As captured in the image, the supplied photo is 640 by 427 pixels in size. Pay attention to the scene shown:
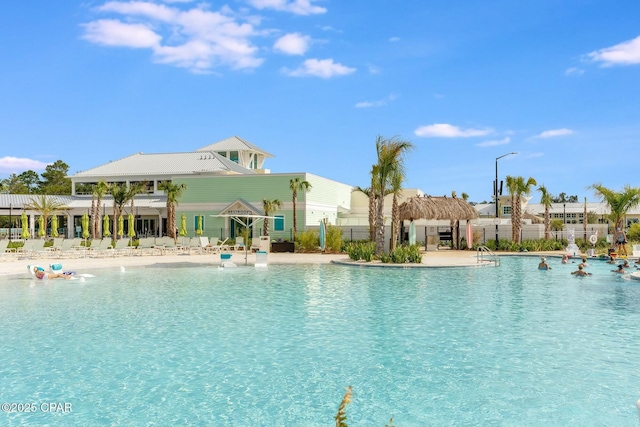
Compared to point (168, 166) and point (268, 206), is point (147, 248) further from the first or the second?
point (168, 166)

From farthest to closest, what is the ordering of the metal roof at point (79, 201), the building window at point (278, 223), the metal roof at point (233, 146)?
the metal roof at point (233, 146), the metal roof at point (79, 201), the building window at point (278, 223)

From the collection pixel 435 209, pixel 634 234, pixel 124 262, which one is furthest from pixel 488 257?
pixel 634 234

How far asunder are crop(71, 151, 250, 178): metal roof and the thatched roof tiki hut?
63.8 feet

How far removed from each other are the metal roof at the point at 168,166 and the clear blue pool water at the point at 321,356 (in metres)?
32.3

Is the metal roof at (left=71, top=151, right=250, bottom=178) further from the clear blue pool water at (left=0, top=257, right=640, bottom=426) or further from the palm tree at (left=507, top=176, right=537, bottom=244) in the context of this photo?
the clear blue pool water at (left=0, top=257, right=640, bottom=426)

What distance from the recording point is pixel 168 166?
49.8 m

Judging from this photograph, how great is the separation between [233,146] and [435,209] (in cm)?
2640

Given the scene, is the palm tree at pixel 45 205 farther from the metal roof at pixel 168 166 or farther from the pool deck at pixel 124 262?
the pool deck at pixel 124 262

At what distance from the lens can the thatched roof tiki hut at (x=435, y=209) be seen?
1240 inches

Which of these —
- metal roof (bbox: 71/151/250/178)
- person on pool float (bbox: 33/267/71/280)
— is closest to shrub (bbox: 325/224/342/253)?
metal roof (bbox: 71/151/250/178)

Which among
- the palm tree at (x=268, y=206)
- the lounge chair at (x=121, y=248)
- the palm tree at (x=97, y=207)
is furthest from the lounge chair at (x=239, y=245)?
the palm tree at (x=97, y=207)

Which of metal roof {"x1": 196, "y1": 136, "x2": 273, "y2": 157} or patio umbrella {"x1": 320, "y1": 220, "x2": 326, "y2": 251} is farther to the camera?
metal roof {"x1": 196, "y1": 136, "x2": 273, "y2": 157}

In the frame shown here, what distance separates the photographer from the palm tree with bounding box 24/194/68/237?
4559cm

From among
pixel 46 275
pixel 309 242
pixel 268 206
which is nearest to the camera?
pixel 46 275
